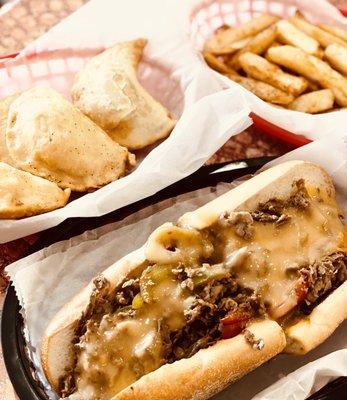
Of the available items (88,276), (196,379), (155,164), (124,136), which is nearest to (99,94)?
(124,136)

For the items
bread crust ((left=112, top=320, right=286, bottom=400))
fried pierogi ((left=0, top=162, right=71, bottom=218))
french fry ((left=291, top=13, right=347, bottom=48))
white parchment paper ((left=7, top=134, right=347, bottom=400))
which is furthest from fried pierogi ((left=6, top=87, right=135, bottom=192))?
french fry ((left=291, top=13, right=347, bottom=48))

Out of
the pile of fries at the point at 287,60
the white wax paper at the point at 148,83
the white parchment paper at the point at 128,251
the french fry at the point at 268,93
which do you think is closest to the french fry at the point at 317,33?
the pile of fries at the point at 287,60

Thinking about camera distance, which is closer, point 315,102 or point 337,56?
point 315,102

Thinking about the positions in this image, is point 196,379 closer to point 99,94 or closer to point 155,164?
point 155,164

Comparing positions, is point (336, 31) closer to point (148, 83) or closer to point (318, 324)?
point (148, 83)

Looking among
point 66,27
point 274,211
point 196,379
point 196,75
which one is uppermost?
point 66,27

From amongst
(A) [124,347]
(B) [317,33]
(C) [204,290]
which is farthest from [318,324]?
(B) [317,33]
